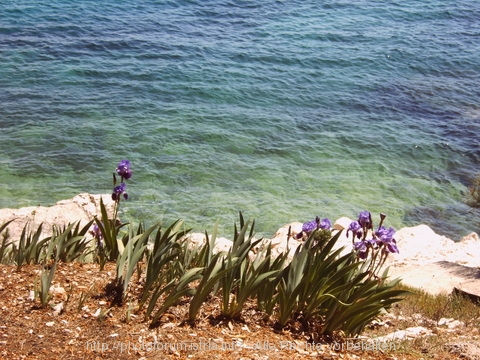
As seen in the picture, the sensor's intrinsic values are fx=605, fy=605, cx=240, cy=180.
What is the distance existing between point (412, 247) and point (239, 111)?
7656 millimetres

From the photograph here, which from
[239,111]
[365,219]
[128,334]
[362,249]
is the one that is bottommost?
[128,334]

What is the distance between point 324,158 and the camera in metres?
15.0

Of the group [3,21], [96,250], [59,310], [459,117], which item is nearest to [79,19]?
[3,21]

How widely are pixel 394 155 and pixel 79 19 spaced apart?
13813 millimetres

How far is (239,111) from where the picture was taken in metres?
16.9

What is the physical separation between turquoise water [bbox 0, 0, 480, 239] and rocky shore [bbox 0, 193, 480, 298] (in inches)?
55.6

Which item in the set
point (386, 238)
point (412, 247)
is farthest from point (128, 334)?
point (412, 247)

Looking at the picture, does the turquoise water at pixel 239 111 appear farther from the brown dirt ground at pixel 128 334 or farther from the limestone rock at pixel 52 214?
the brown dirt ground at pixel 128 334

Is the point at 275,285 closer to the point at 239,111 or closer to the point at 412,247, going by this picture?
the point at 412,247

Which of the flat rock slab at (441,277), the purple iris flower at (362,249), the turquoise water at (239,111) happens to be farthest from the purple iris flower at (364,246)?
the turquoise water at (239,111)

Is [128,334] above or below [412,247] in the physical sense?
above

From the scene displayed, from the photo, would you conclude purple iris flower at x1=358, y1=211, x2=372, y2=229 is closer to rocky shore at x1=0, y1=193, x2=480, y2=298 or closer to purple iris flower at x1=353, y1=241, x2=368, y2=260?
purple iris flower at x1=353, y1=241, x2=368, y2=260

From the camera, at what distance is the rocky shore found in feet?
28.1

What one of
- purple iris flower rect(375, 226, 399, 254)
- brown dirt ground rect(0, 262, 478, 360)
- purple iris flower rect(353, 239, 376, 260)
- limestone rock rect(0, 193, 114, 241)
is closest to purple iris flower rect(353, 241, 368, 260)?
purple iris flower rect(353, 239, 376, 260)
